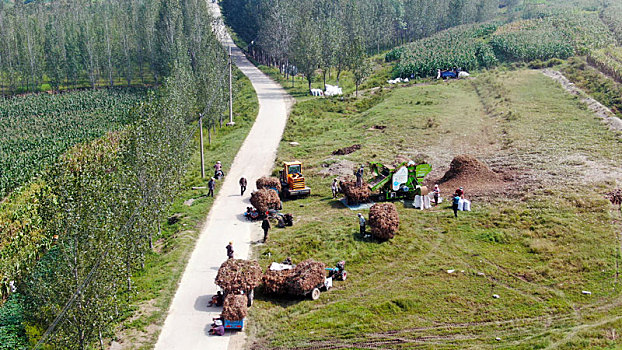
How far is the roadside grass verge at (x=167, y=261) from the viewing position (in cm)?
2502

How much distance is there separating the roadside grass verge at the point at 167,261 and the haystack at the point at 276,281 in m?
4.92

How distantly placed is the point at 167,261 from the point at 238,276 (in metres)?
7.26

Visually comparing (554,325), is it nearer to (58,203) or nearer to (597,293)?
(597,293)

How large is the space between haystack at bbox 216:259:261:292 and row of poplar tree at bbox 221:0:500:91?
5786 centimetres

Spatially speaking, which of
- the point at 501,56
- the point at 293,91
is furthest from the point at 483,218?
the point at 501,56

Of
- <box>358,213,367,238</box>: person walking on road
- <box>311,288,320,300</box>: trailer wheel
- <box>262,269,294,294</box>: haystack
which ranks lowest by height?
<box>311,288,320,300</box>: trailer wheel

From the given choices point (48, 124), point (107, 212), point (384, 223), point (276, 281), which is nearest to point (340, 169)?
point (384, 223)

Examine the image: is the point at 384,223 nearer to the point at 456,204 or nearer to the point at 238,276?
the point at 456,204

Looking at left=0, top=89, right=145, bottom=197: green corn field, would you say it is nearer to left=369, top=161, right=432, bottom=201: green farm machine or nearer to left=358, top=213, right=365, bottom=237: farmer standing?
left=369, top=161, right=432, bottom=201: green farm machine

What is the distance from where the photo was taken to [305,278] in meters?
27.0

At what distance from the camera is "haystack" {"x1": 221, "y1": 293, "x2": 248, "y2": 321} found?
24.6 meters

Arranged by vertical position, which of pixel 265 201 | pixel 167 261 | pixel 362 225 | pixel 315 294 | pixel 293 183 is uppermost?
pixel 293 183

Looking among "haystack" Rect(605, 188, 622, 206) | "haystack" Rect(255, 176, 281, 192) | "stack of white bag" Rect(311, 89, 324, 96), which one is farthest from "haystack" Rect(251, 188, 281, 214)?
"stack of white bag" Rect(311, 89, 324, 96)

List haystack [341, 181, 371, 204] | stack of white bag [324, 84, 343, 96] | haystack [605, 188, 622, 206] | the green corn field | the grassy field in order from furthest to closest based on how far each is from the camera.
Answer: stack of white bag [324, 84, 343, 96] < the green corn field < haystack [341, 181, 371, 204] < haystack [605, 188, 622, 206] < the grassy field
